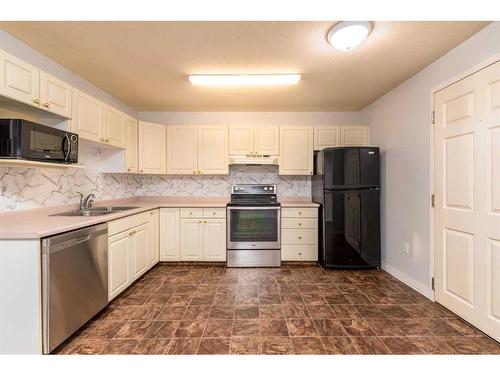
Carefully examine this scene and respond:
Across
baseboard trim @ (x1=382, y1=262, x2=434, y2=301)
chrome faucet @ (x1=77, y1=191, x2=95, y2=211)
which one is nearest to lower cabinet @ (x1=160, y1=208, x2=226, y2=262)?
chrome faucet @ (x1=77, y1=191, x2=95, y2=211)

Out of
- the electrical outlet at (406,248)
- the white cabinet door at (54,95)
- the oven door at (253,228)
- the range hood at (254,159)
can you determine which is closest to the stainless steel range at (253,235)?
the oven door at (253,228)

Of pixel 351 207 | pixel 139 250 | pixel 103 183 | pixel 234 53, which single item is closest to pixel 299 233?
pixel 351 207

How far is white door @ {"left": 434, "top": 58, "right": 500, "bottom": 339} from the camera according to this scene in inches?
71.7

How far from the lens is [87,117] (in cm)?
248

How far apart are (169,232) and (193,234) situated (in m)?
0.34

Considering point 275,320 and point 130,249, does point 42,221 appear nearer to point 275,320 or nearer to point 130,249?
point 130,249

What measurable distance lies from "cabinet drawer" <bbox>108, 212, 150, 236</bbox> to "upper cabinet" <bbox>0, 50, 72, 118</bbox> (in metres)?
1.03

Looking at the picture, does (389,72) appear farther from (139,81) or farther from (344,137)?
(139,81)

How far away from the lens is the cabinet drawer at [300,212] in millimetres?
3541

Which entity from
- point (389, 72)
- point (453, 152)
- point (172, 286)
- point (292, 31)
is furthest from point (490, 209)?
point (172, 286)

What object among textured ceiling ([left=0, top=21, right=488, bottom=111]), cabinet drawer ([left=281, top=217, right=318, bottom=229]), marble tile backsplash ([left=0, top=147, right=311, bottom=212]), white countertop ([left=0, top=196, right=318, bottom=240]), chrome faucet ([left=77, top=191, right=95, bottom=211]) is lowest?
cabinet drawer ([left=281, top=217, right=318, bottom=229])

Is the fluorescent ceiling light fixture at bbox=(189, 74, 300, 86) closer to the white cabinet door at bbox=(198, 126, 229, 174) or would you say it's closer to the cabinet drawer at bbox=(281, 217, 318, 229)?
the white cabinet door at bbox=(198, 126, 229, 174)

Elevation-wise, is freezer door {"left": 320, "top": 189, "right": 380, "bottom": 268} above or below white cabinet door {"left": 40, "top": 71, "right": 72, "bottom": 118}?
below

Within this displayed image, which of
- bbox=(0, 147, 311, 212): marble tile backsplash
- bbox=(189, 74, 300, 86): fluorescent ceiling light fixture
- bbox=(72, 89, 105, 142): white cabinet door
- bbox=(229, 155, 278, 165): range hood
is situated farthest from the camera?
bbox=(229, 155, 278, 165): range hood
